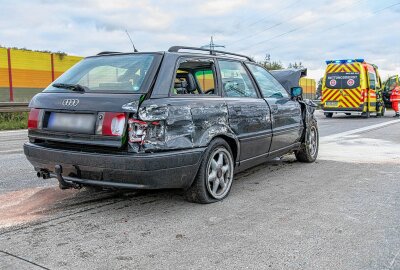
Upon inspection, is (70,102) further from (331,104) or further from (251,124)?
(331,104)

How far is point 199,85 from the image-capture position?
15.3 feet

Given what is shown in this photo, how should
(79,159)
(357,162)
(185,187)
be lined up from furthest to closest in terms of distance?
(357,162) → (185,187) → (79,159)

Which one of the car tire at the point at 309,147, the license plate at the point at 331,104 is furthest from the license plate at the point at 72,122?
→ the license plate at the point at 331,104

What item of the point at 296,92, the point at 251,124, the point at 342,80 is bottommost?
the point at 251,124

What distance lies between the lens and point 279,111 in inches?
222

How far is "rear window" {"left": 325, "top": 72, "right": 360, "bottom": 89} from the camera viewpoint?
62.6ft

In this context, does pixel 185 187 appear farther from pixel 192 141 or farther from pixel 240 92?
pixel 240 92

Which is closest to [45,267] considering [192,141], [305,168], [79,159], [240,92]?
[79,159]

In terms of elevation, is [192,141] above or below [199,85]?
below

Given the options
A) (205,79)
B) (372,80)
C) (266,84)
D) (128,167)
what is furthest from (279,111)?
(372,80)

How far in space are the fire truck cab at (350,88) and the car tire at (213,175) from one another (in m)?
16.3

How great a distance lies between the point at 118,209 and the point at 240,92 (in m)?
1.97

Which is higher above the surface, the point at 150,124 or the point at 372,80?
the point at 372,80

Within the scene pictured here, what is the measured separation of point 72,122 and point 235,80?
203cm
